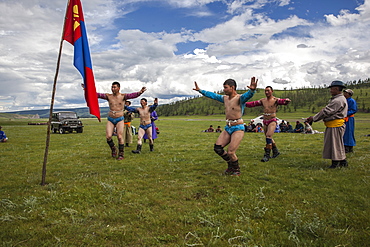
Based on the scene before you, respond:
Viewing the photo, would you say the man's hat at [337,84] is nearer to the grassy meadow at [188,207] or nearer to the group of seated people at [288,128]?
the grassy meadow at [188,207]

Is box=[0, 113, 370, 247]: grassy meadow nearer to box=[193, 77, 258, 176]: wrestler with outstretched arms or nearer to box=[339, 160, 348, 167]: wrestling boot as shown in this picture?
box=[339, 160, 348, 167]: wrestling boot

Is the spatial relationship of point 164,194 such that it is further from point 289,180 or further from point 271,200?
point 289,180

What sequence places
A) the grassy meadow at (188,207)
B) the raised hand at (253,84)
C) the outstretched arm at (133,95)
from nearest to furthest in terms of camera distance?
the grassy meadow at (188,207) → the raised hand at (253,84) → the outstretched arm at (133,95)

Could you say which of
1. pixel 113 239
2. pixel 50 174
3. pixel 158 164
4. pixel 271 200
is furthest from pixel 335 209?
pixel 50 174

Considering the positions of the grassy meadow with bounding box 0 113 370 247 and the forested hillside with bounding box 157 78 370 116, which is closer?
the grassy meadow with bounding box 0 113 370 247

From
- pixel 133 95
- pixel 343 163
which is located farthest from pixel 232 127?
pixel 133 95

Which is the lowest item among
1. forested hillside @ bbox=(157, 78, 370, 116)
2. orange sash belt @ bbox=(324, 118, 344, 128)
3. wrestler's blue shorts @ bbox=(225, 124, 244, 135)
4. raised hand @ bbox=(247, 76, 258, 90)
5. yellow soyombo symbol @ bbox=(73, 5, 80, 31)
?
wrestler's blue shorts @ bbox=(225, 124, 244, 135)

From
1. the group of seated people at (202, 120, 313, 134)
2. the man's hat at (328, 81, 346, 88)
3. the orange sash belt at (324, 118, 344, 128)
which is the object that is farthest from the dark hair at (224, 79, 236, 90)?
the group of seated people at (202, 120, 313, 134)

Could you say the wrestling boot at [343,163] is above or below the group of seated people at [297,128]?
below

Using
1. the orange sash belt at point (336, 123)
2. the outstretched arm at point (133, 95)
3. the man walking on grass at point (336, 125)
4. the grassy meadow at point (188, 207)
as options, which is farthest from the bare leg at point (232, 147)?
the outstretched arm at point (133, 95)

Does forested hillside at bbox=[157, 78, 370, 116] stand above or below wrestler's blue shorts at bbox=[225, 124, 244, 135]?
above

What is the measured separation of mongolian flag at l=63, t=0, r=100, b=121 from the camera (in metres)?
6.89

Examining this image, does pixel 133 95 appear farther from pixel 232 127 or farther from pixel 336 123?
pixel 336 123

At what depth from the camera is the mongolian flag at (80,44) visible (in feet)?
22.6
